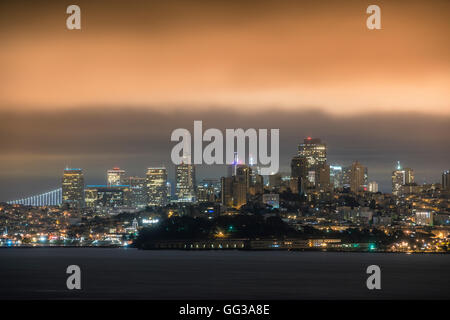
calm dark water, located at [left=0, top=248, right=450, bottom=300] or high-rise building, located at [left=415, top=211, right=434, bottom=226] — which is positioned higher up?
high-rise building, located at [left=415, top=211, right=434, bottom=226]

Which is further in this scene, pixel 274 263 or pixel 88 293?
pixel 274 263

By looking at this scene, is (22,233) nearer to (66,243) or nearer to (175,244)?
(66,243)

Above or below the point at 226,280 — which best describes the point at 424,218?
above

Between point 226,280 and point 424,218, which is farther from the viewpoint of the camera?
point 424,218

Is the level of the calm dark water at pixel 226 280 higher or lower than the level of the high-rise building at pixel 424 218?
lower

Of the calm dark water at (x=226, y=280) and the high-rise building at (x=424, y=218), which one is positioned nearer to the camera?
the calm dark water at (x=226, y=280)

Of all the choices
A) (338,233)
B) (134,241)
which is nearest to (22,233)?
(134,241)

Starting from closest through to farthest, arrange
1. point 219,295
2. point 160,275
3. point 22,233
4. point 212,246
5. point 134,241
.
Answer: point 219,295
point 160,275
point 212,246
point 134,241
point 22,233

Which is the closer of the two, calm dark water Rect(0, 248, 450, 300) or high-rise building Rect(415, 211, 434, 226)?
calm dark water Rect(0, 248, 450, 300)
